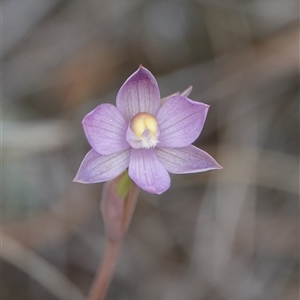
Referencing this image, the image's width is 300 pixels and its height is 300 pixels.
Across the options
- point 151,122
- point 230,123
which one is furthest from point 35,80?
point 151,122

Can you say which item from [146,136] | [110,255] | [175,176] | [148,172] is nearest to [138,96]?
[146,136]

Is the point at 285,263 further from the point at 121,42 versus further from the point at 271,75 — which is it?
the point at 121,42

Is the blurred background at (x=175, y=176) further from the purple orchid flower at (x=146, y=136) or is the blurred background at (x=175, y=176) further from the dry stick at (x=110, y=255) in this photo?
the purple orchid flower at (x=146, y=136)

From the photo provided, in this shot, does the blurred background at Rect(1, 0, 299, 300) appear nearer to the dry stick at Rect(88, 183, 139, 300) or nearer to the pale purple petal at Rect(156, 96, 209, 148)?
the dry stick at Rect(88, 183, 139, 300)

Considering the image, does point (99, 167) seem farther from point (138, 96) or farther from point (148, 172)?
point (138, 96)

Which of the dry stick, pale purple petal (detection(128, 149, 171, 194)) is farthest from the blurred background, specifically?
pale purple petal (detection(128, 149, 171, 194))
